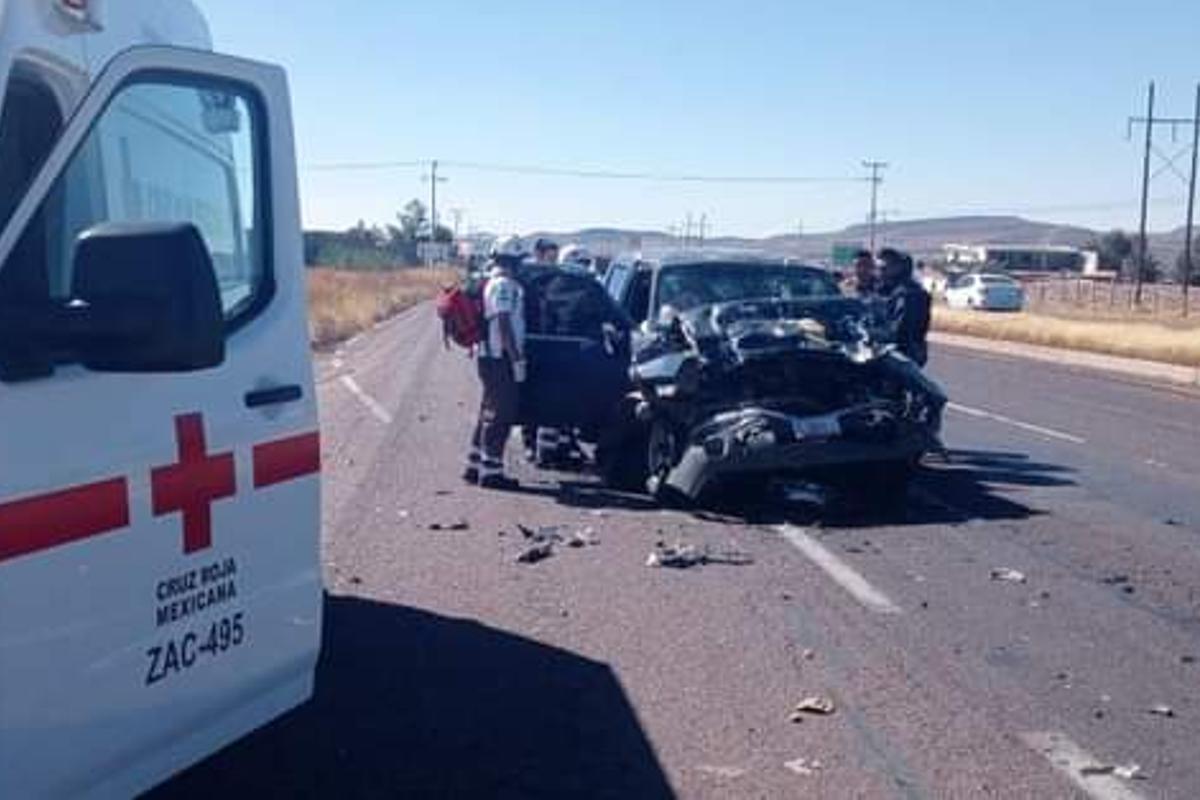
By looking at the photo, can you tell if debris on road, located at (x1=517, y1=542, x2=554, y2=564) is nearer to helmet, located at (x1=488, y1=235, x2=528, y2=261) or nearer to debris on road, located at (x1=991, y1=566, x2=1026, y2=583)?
debris on road, located at (x1=991, y1=566, x2=1026, y2=583)

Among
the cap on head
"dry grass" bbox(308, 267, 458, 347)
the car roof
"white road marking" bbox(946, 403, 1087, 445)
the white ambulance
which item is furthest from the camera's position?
"dry grass" bbox(308, 267, 458, 347)

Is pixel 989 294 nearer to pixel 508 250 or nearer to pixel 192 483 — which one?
pixel 508 250

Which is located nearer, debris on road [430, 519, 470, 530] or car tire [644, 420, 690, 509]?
debris on road [430, 519, 470, 530]

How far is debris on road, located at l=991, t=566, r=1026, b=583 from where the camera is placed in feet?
31.6

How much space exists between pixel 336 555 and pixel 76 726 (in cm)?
649

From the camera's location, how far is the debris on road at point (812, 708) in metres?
6.68

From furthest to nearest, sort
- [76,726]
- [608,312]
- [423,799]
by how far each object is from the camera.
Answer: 1. [608,312]
2. [423,799]
3. [76,726]

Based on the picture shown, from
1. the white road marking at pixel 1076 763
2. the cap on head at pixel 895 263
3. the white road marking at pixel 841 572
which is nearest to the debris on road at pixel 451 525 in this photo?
the white road marking at pixel 841 572

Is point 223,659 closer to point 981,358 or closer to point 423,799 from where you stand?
point 423,799

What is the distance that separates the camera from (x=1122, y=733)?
6.54 meters

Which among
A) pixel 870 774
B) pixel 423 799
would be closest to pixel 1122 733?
pixel 870 774

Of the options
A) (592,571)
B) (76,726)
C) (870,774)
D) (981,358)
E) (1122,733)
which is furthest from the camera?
(981,358)

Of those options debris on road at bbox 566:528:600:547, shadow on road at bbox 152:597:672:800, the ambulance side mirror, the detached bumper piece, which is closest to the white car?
the detached bumper piece

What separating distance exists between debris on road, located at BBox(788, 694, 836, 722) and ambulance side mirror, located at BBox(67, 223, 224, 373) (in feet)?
12.7
